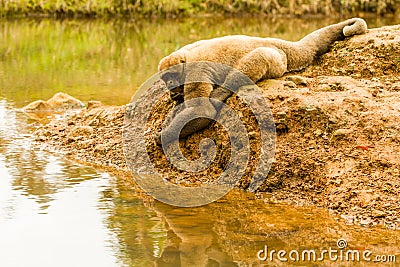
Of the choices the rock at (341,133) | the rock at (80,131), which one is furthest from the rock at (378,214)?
the rock at (80,131)

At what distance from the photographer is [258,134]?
273 inches

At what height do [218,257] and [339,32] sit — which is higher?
[339,32]

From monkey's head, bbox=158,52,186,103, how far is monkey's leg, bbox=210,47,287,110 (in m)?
0.34

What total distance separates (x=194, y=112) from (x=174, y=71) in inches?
17.7

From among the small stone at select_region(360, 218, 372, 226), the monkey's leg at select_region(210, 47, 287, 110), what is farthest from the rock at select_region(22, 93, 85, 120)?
the small stone at select_region(360, 218, 372, 226)

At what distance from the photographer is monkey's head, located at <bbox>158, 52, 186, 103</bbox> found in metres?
7.21

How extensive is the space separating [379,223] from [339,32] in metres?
3.00

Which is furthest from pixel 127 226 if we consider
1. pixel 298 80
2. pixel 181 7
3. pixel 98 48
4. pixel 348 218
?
pixel 181 7

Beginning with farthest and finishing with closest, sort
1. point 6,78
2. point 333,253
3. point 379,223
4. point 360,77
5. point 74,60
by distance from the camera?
point 74,60 → point 6,78 → point 360,77 → point 379,223 → point 333,253

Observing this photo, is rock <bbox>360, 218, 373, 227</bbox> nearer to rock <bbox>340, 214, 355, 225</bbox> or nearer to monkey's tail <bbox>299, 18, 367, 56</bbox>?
rock <bbox>340, 214, 355, 225</bbox>

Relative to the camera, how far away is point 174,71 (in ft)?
23.7

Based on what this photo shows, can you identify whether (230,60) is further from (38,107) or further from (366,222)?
(38,107)

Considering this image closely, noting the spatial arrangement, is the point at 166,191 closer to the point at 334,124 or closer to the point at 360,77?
the point at 334,124

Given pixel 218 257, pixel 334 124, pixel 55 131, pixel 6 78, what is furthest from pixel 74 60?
pixel 218 257
